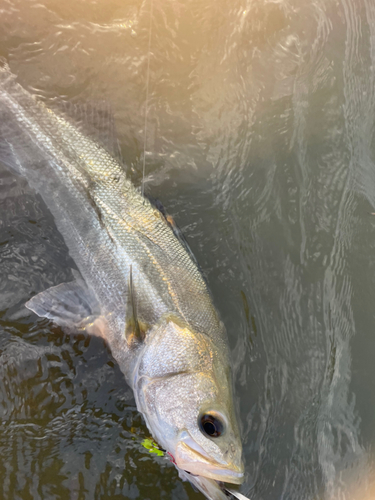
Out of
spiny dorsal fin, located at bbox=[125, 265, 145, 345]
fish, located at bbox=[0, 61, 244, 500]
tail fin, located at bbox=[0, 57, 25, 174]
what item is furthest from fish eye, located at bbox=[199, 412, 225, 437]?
tail fin, located at bbox=[0, 57, 25, 174]

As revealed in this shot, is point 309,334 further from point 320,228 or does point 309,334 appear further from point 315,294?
point 320,228

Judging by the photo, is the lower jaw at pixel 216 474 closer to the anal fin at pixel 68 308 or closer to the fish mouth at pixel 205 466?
the fish mouth at pixel 205 466

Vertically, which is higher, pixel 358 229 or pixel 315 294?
pixel 358 229

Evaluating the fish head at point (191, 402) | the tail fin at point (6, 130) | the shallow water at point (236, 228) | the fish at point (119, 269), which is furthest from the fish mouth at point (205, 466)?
the tail fin at point (6, 130)

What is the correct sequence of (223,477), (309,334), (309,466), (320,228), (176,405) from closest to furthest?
(223,477), (176,405), (309,466), (309,334), (320,228)

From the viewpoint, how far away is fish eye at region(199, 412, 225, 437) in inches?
78.2

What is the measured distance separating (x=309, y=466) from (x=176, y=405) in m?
1.33

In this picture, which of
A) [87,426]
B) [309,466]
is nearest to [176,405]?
[87,426]

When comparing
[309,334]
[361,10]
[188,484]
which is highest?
[361,10]

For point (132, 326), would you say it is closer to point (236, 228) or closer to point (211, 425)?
Result: point (211, 425)

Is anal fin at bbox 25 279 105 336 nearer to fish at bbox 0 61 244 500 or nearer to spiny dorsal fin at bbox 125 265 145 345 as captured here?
fish at bbox 0 61 244 500

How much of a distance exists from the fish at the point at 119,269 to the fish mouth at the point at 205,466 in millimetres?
245

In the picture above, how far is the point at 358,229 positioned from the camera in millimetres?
3227

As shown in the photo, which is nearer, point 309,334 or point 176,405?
point 176,405
